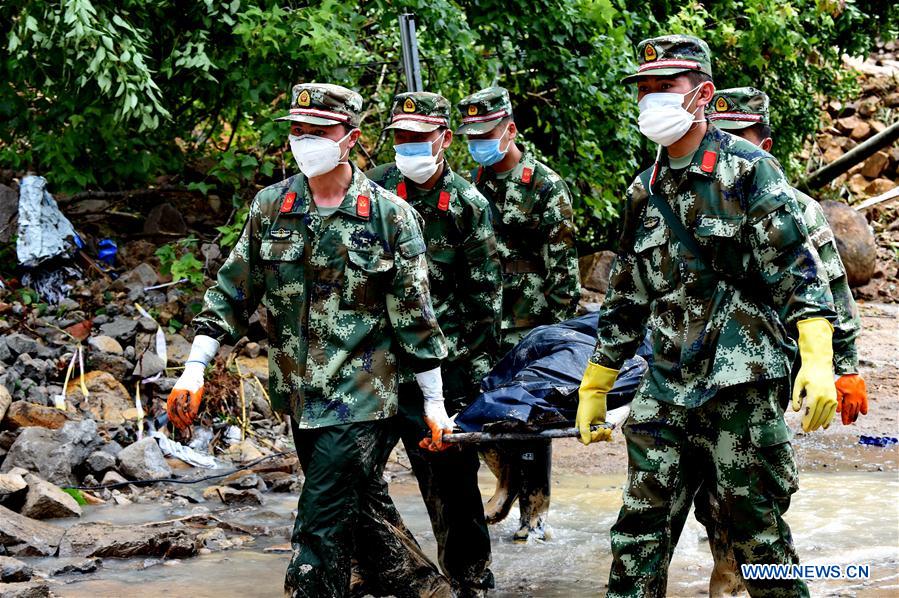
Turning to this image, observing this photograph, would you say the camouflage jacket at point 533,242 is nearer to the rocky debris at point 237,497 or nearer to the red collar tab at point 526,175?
the red collar tab at point 526,175

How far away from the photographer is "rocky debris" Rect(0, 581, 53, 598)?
477cm

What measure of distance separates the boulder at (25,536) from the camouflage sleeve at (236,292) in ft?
6.60

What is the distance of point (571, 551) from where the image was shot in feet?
20.4

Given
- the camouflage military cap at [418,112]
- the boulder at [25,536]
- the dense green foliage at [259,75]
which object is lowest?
the boulder at [25,536]

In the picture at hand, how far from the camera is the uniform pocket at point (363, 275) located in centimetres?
440

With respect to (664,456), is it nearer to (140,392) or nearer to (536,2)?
(140,392)

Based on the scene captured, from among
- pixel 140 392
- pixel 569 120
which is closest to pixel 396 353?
pixel 140 392

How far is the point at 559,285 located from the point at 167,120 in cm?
461

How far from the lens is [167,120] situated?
967cm

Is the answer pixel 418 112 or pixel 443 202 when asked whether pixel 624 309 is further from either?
pixel 418 112

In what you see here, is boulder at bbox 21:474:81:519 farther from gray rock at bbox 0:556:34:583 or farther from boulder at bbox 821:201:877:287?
boulder at bbox 821:201:877:287

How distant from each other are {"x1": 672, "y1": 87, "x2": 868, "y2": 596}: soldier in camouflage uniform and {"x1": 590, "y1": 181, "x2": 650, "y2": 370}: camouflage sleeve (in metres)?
0.59

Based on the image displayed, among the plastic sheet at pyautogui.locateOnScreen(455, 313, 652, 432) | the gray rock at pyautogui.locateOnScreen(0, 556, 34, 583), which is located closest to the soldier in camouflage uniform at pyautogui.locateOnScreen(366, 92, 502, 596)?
the plastic sheet at pyautogui.locateOnScreen(455, 313, 652, 432)

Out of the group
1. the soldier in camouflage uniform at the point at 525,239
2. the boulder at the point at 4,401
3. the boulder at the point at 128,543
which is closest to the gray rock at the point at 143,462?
the boulder at the point at 4,401
